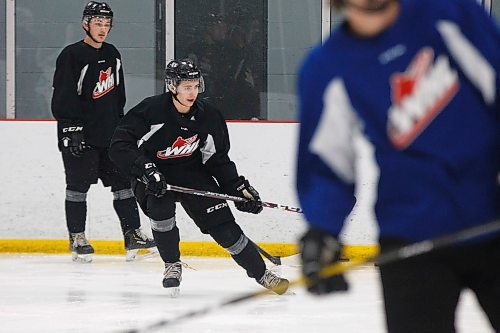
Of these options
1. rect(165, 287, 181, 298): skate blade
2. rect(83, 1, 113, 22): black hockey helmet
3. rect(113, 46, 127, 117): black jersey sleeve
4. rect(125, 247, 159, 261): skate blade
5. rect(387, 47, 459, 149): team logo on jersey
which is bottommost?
rect(125, 247, 159, 261): skate blade

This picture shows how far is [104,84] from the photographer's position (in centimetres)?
589

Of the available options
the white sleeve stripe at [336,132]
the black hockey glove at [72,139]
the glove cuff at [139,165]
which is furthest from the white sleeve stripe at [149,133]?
the white sleeve stripe at [336,132]

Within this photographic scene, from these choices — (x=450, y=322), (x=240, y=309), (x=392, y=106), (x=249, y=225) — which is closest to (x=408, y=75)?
(x=392, y=106)

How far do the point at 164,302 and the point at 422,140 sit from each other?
292 centimetres

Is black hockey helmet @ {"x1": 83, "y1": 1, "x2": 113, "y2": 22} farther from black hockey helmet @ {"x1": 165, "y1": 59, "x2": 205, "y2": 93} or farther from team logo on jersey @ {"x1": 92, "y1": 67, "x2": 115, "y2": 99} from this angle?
black hockey helmet @ {"x1": 165, "y1": 59, "x2": 205, "y2": 93}

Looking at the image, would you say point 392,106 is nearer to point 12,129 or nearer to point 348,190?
point 348,190

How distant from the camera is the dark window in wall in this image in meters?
6.12

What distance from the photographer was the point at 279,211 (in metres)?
5.98

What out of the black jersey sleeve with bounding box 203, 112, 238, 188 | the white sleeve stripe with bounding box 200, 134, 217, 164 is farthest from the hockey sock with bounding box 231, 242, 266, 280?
the white sleeve stripe with bounding box 200, 134, 217, 164

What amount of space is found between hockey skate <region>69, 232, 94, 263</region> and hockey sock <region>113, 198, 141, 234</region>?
19cm

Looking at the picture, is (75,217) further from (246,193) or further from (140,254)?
(246,193)

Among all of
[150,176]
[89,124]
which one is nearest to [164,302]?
[150,176]

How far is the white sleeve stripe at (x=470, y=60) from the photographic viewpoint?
162cm

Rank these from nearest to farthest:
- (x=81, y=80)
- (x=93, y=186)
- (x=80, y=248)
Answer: (x=80, y=248)
(x=81, y=80)
(x=93, y=186)
